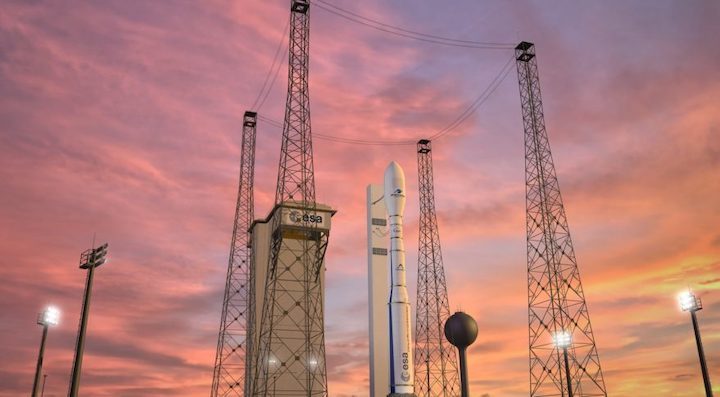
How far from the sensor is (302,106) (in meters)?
59.4

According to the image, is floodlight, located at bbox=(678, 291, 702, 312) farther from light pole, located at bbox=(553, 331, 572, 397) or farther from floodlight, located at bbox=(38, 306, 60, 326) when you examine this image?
floodlight, located at bbox=(38, 306, 60, 326)

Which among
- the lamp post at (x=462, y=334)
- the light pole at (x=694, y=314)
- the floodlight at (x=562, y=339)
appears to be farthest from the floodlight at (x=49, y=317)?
the light pole at (x=694, y=314)

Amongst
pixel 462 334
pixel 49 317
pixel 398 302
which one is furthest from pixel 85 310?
pixel 462 334

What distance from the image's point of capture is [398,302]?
164 feet

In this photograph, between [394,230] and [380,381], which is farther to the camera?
[380,381]

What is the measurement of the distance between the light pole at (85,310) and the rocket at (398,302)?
22.8 m

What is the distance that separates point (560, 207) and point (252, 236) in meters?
37.6

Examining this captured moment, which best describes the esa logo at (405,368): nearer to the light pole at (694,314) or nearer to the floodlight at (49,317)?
the light pole at (694,314)

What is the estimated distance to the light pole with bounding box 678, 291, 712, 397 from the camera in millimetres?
43300

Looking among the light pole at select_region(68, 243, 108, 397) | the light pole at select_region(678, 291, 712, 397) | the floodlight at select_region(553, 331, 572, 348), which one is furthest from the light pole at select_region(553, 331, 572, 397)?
the light pole at select_region(68, 243, 108, 397)

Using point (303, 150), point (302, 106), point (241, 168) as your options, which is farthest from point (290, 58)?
point (241, 168)

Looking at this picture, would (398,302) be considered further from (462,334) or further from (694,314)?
(694,314)

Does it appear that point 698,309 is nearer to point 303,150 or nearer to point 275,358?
point 303,150

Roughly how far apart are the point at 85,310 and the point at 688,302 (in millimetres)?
44006
